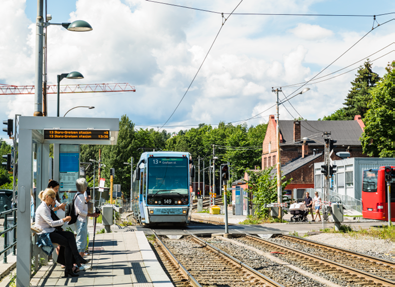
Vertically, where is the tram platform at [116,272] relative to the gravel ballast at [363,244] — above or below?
above

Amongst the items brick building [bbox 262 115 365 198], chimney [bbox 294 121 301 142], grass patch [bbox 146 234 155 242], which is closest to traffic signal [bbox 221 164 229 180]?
grass patch [bbox 146 234 155 242]

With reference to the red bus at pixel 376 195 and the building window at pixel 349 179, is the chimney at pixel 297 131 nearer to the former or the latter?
the building window at pixel 349 179

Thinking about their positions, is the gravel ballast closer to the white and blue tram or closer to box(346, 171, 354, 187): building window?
the white and blue tram

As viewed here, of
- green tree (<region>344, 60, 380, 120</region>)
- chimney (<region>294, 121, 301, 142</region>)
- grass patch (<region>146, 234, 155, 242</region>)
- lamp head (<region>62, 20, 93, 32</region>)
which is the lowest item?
grass patch (<region>146, 234, 155, 242</region>)

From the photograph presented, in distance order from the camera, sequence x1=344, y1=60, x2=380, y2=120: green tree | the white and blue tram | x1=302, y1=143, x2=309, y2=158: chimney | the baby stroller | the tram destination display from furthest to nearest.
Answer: x1=344, y1=60, x2=380, y2=120: green tree, x1=302, y1=143, x2=309, y2=158: chimney, the baby stroller, the white and blue tram, the tram destination display

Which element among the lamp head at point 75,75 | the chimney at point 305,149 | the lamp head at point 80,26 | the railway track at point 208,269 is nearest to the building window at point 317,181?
the chimney at point 305,149

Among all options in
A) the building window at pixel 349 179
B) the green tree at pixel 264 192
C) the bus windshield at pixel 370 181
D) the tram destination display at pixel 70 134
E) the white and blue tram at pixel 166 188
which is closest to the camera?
the tram destination display at pixel 70 134

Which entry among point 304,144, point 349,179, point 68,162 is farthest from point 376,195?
point 304,144

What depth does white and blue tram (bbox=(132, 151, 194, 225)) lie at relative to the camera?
20.9m

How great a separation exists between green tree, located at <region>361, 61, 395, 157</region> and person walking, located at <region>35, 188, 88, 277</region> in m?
40.2

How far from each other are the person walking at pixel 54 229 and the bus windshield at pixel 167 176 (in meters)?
12.0

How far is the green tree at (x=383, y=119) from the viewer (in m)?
44.1

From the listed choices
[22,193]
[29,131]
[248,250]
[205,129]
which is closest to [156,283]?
[22,193]

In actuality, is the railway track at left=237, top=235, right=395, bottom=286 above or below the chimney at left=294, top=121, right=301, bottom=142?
below
